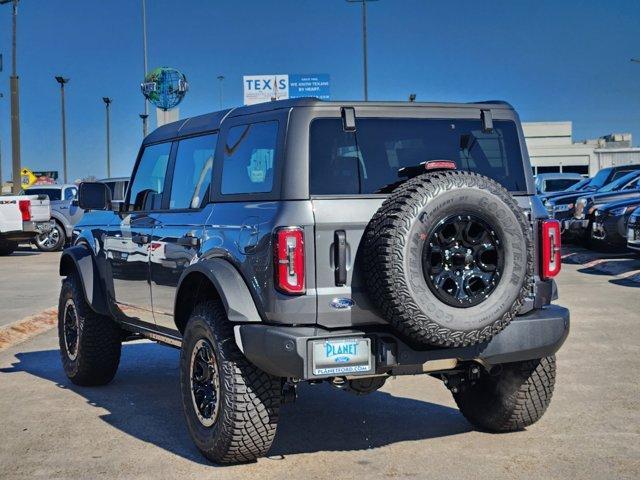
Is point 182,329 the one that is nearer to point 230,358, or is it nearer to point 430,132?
point 230,358

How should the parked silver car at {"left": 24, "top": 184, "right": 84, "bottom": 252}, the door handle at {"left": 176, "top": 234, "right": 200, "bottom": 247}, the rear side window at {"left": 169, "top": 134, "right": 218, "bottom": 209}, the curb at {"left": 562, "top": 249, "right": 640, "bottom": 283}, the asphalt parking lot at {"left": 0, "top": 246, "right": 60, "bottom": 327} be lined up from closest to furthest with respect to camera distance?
1. the door handle at {"left": 176, "top": 234, "right": 200, "bottom": 247}
2. the rear side window at {"left": 169, "top": 134, "right": 218, "bottom": 209}
3. the asphalt parking lot at {"left": 0, "top": 246, "right": 60, "bottom": 327}
4. the curb at {"left": 562, "top": 249, "right": 640, "bottom": 283}
5. the parked silver car at {"left": 24, "top": 184, "right": 84, "bottom": 252}

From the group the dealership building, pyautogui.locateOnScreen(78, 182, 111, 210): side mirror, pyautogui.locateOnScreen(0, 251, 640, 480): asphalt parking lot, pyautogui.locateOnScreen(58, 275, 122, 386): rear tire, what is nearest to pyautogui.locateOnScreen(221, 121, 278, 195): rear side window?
pyautogui.locateOnScreen(0, 251, 640, 480): asphalt parking lot

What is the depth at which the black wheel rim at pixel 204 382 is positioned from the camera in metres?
5.67

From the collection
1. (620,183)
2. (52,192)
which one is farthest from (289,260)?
(52,192)

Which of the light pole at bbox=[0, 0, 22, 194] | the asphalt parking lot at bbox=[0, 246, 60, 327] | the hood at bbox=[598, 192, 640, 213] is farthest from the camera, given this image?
the light pole at bbox=[0, 0, 22, 194]

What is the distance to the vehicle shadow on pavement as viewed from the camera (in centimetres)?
616

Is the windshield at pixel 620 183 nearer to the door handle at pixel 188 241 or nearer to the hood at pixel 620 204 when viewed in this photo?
the hood at pixel 620 204

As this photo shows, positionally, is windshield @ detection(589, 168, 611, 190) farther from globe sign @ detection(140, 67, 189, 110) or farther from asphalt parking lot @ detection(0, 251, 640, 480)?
asphalt parking lot @ detection(0, 251, 640, 480)

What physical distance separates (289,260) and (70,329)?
12.4 feet

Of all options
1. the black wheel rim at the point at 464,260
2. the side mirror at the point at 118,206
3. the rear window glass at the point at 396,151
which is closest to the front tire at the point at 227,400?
the rear window glass at the point at 396,151

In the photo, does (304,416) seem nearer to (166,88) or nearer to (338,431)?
(338,431)

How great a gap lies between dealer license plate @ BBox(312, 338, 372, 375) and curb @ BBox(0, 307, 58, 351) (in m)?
5.92

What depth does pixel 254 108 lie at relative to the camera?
5898 millimetres

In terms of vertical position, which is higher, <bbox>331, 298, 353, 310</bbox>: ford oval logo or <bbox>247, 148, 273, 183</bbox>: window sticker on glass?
<bbox>247, 148, 273, 183</bbox>: window sticker on glass
